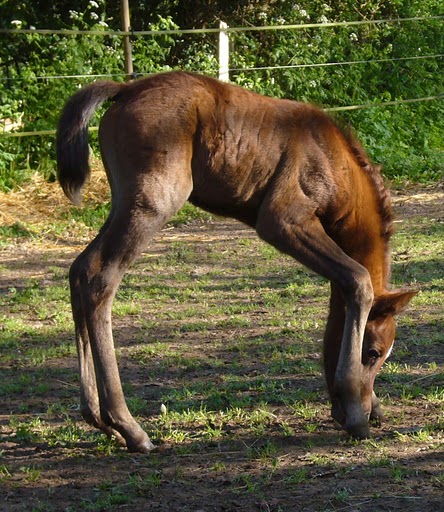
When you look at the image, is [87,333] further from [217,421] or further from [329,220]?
[329,220]

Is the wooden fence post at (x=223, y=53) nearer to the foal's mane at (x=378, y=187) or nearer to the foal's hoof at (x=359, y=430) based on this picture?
the foal's mane at (x=378, y=187)

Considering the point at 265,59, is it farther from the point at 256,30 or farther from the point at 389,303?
the point at 389,303

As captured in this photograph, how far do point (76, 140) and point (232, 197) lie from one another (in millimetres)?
796

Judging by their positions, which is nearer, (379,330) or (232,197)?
(232,197)

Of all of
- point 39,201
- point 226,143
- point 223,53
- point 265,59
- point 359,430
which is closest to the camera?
point 359,430

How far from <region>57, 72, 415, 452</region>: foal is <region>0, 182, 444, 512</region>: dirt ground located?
17 cm

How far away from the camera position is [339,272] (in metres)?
4.39

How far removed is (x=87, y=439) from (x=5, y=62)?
7.83m

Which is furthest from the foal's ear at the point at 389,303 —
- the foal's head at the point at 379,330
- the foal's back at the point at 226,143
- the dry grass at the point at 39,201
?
the dry grass at the point at 39,201

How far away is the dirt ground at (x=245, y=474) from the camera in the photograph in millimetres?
3611

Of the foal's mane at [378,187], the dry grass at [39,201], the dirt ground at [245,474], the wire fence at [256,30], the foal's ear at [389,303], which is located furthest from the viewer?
the wire fence at [256,30]

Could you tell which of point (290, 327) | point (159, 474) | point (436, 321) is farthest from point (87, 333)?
point (436, 321)

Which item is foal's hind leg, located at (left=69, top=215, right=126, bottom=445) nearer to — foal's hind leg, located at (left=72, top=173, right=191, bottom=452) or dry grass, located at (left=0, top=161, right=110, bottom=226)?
foal's hind leg, located at (left=72, top=173, right=191, bottom=452)

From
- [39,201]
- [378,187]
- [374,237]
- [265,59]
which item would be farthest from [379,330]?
[265,59]
